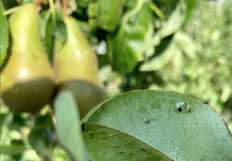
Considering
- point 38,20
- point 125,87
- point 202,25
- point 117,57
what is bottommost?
point 202,25

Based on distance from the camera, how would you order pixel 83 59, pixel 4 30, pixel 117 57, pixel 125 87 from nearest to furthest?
pixel 4 30
pixel 83 59
pixel 117 57
pixel 125 87

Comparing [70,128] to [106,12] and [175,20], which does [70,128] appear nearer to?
[106,12]

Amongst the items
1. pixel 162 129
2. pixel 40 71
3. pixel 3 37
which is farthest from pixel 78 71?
pixel 162 129

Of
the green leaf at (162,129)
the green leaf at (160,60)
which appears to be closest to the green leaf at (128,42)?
the green leaf at (160,60)

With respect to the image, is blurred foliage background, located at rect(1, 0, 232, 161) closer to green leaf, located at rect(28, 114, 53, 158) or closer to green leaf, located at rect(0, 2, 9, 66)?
green leaf, located at rect(28, 114, 53, 158)

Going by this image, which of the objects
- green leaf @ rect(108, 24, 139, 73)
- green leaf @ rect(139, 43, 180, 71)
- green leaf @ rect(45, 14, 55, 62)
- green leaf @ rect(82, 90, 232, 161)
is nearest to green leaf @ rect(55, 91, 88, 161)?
green leaf @ rect(82, 90, 232, 161)

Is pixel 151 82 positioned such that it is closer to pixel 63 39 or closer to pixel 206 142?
pixel 63 39

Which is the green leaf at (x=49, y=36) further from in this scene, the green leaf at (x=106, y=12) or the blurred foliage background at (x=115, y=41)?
the green leaf at (x=106, y=12)

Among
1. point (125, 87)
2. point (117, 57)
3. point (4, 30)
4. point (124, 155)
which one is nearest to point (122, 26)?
point (117, 57)
